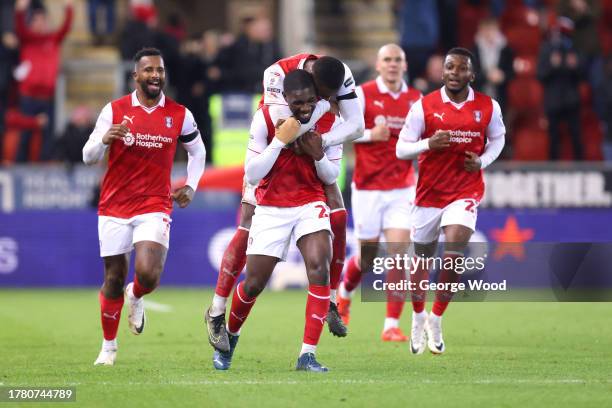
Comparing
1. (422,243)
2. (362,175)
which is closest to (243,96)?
(362,175)

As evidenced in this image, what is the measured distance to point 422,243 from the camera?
12.7 metres

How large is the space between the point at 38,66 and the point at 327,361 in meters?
12.1

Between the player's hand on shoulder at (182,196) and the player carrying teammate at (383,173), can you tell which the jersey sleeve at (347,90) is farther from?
the player carrying teammate at (383,173)

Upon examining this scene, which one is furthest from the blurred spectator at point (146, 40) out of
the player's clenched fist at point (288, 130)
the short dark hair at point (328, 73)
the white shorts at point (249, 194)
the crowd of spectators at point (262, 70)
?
the player's clenched fist at point (288, 130)

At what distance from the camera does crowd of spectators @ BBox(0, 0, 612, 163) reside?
875 inches

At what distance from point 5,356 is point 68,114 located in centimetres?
Result: 1167

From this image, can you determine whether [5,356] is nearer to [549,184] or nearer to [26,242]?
[26,242]

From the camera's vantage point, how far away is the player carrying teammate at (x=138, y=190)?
11.5 meters

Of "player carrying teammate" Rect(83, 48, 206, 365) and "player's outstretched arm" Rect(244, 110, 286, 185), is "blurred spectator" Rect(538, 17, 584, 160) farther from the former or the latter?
"player's outstretched arm" Rect(244, 110, 286, 185)

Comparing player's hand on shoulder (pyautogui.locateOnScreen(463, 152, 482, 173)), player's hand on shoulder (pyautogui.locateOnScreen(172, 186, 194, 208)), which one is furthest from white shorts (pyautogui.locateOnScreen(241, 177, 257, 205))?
player's hand on shoulder (pyautogui.locateOnScreen(463, 152, 482, 173))

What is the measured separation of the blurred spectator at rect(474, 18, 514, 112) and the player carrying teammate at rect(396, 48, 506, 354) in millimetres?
9726

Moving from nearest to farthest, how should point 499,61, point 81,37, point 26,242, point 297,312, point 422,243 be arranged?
point 422,243 → point 297,312 → point 26,242 → point 499,61 → point 81,37

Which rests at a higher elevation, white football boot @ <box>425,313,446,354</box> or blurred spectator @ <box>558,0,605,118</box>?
blurred spectator @ <box>558,0,605,118</box>

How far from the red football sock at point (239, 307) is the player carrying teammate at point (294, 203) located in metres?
0.01
